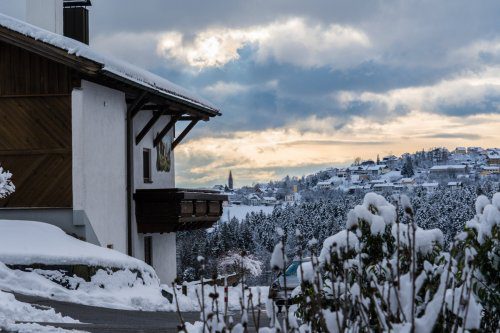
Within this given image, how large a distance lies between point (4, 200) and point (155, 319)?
7509 mm

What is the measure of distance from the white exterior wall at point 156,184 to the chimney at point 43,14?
3.77 m

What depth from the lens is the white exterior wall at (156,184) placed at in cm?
2616

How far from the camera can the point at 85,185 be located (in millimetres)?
21000

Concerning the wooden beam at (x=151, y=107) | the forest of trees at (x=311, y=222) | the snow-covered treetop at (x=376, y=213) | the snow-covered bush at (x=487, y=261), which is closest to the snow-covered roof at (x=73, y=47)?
the wooden beam at (x=151, y=107)

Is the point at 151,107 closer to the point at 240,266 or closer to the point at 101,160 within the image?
the point at 101,160

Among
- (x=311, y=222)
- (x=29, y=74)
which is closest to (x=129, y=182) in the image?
(x=29, y=74)

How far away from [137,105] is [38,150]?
4624 mm

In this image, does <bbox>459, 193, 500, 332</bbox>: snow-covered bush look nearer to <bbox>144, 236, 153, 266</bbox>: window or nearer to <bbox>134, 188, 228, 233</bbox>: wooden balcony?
<bbox>134, 188, 228, 233</bbox>: wooden balcony

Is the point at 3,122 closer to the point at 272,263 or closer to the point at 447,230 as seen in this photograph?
the point at 272,263

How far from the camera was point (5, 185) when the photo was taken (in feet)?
65.8

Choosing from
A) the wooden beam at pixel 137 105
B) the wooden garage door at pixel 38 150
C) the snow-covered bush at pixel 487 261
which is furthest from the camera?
the wooden beam at pixel 137 105

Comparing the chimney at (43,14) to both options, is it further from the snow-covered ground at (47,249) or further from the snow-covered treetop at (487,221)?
the snow-covered treetop at (487,221)

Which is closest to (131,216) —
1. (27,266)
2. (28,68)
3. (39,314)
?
(28,68)

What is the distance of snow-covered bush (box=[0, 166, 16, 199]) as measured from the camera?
19620 mm
